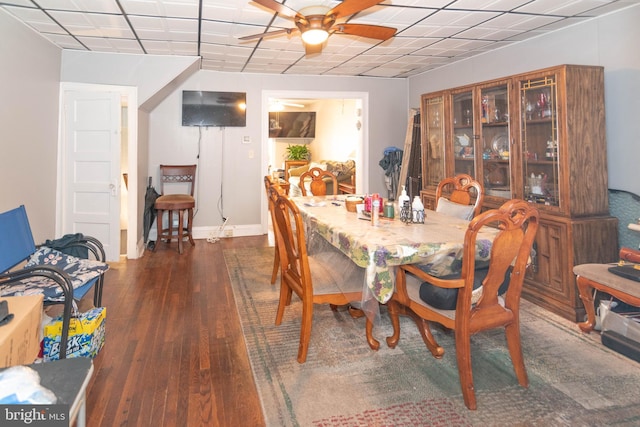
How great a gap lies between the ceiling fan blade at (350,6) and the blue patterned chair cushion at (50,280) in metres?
2.25

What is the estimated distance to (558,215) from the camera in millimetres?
2922

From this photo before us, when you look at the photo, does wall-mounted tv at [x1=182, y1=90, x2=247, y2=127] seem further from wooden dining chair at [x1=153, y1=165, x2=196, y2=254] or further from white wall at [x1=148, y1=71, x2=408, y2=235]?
wooden dining chair at [x1=153, y1=165, x2=196, y2=254]

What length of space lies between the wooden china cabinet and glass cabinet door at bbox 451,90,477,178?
0.54ft

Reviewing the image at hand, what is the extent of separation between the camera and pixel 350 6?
92.6 inches

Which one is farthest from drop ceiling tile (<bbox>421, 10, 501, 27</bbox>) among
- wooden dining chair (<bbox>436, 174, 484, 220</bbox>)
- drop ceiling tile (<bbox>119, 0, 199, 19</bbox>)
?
drop ceiling tile (<bbox>119, 0, 199, 19</bbox>)

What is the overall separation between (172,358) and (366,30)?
2519 millimetres

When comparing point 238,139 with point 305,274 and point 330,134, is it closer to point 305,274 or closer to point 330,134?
point 330,134

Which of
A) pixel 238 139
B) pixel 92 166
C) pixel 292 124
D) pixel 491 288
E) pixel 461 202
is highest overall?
pixel 292 124

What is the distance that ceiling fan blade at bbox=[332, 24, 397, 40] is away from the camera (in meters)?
2.70

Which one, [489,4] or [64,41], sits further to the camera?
[64,41]

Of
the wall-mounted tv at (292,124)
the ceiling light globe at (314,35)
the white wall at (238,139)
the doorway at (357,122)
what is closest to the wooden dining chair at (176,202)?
the white wall at (238,139)

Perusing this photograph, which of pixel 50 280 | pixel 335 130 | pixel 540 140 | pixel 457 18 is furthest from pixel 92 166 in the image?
pixel 335 130

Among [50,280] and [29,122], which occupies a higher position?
[29,122]

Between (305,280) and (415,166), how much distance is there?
146 inches
